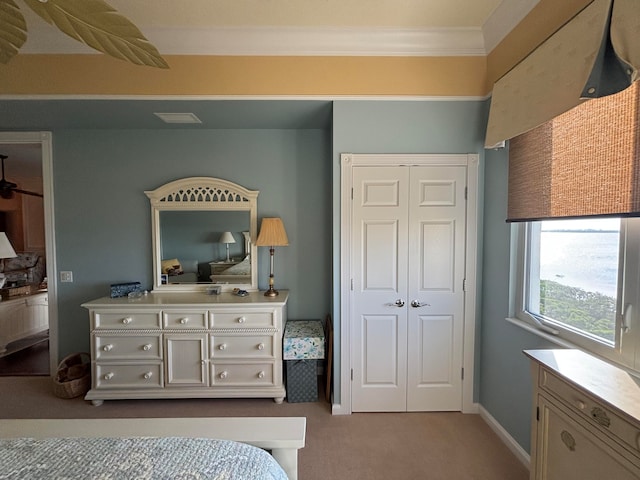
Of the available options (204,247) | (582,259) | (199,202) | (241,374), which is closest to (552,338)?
(582,259)

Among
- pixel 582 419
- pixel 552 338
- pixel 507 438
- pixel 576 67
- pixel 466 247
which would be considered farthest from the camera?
pixel 466 247

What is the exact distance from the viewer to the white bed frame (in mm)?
1124

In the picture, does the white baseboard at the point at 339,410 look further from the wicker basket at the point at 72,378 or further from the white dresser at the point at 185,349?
the wicker basket at the point at 72,378

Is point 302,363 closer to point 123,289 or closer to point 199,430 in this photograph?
point 199,430

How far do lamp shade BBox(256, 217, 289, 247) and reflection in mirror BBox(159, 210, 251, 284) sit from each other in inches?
10.7

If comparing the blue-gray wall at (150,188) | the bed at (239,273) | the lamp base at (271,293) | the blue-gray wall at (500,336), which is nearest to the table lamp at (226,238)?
the bed at (239,273)

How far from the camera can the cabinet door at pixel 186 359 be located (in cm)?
232

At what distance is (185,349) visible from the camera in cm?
233

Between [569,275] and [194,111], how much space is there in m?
2.84

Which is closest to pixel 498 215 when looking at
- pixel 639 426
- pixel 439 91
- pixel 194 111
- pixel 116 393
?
pixel 439 91

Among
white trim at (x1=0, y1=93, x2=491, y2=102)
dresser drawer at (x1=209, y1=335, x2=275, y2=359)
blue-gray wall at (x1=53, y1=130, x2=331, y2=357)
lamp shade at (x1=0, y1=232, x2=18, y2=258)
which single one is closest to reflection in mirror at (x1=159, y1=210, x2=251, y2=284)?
blue-gray wall at (x1=53, y1=130, x2=331, y2=357)

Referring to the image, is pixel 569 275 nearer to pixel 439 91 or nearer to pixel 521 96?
pixel 521 96

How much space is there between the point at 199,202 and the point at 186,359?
139 cm

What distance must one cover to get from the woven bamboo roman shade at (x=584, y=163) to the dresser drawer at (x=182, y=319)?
241cm
